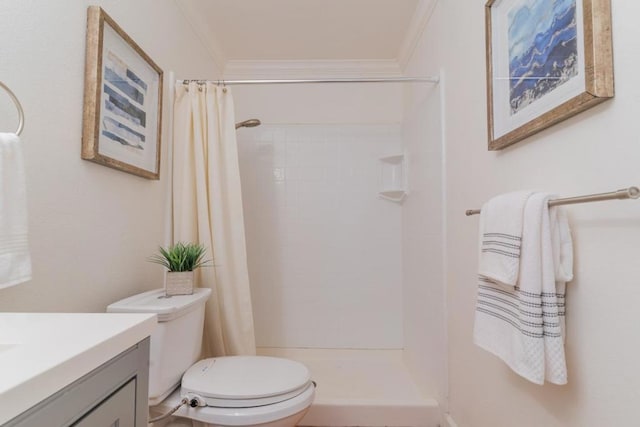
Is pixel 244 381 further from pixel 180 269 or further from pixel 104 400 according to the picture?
pixel 104 400

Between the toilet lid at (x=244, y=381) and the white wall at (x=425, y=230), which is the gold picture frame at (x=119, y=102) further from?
the white wall at (x=425, y=230)

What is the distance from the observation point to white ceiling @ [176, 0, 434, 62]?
6.15 ft

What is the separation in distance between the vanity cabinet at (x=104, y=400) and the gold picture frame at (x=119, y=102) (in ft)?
2.47

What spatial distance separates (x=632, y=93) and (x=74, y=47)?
142cm

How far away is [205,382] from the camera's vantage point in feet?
3.96

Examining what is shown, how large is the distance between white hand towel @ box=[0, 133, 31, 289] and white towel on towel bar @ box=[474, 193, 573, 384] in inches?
43.8

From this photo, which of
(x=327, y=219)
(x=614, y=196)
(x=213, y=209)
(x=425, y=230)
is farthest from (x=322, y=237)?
(x=614, y=196)

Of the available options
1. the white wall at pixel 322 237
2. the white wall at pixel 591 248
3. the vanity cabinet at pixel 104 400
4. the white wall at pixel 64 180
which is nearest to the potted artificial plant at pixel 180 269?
the white wall at pixel 64 180

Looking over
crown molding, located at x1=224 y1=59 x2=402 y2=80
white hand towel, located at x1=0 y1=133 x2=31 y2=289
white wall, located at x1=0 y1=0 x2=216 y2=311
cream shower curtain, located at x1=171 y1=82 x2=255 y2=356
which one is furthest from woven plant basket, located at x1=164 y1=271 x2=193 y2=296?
crown molding, located at x1=224 y1=59 x2=402 y2=80

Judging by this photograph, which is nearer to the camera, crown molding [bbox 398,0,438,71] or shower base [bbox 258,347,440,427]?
shower base [bbox 258,347,440,427]

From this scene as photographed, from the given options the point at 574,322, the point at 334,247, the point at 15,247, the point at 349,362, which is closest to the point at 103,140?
the point at 15,247

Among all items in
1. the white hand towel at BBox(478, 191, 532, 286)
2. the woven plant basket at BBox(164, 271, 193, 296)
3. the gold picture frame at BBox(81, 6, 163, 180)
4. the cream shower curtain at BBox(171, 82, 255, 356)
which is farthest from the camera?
the cream shower curtain at BBox(171, 82, 255, 356)

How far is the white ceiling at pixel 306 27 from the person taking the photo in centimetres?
188

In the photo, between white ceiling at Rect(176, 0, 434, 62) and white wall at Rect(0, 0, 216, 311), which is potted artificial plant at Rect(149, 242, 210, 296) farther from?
white ceiling at Rect(176, 0, 434, 62)
